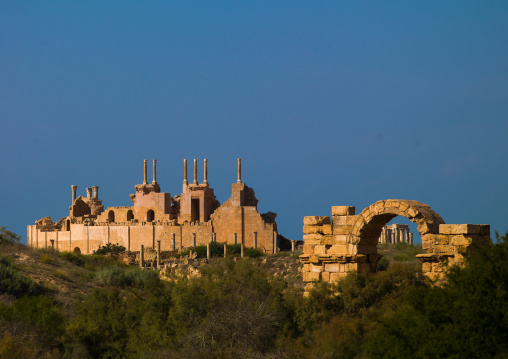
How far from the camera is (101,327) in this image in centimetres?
1806

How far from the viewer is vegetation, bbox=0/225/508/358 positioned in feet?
36.8

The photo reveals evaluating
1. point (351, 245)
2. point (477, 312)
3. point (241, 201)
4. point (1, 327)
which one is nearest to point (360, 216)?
point (351, 245)

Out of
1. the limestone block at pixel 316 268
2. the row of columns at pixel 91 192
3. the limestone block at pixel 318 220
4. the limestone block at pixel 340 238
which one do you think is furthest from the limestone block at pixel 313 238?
the row of columns at pixel 91 192

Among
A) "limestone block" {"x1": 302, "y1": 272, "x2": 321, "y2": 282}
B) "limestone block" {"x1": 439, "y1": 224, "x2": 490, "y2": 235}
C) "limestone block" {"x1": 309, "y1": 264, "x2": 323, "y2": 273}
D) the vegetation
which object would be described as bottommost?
the vegetation

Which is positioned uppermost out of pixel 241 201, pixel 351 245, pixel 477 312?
pixel 241 201

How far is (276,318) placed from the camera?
1563 cm

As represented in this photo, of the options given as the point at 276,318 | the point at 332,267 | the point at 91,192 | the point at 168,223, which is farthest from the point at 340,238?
the point at 91,192

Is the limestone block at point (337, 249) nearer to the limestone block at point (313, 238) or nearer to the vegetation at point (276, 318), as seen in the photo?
the limestone block at point (313, 238)

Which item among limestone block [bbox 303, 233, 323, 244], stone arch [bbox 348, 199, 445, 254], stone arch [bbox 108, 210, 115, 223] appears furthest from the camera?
stone arch [bbox 108, 210, 115, 223]

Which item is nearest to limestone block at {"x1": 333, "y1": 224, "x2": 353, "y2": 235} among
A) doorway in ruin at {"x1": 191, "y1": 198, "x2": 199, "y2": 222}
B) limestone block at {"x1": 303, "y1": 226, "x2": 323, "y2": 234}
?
limestone block at {"x1": 303, "y1": 226, "x2": 323, "y2": 234}

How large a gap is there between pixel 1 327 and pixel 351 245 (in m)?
8.09

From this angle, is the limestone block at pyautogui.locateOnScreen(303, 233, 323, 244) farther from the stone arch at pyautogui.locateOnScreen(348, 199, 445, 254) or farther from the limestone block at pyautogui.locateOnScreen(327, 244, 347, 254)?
the stone arch at pyautogui.locateOnScreen(348, 199, 445, 254)

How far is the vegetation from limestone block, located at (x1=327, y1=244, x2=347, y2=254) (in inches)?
33.4

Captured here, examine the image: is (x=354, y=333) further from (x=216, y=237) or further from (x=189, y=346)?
(x=216, y=237)
